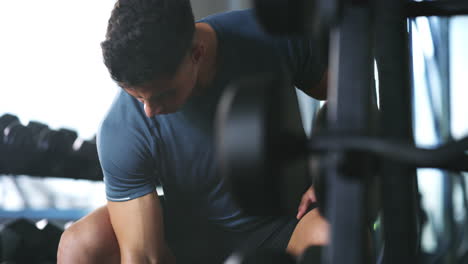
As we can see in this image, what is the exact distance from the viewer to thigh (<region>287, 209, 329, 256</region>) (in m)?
1.07

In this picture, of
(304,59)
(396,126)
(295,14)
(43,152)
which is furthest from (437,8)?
(43,152)

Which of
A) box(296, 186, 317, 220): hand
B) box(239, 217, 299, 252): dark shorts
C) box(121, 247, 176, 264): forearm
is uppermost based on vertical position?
box(296, 186, 317, 220): hand

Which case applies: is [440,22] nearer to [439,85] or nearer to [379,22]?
[439,85]

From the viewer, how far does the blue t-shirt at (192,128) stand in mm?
1169

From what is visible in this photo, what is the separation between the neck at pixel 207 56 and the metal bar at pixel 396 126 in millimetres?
501

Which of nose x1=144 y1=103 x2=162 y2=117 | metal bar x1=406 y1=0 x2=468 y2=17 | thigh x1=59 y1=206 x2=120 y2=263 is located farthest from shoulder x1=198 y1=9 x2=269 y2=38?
thigh x1=59 y1=206 x2=120 y2=263

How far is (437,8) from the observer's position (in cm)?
78

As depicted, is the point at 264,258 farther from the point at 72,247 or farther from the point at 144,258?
the point at 72,247

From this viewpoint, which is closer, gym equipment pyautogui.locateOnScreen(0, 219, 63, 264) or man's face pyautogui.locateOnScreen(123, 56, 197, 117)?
man's face pyautogui.locateOnScreen(123, 56, 197, 117)

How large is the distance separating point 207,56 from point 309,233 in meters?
0.56

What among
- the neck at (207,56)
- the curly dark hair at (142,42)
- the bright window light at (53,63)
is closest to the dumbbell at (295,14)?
the curly dark hair at (142,42)

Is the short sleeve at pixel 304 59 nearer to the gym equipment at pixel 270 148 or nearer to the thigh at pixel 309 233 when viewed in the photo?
the thigh at pixel 309 233

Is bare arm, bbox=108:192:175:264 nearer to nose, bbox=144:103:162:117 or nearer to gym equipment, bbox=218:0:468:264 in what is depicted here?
nose, bbox=144:103:162:117

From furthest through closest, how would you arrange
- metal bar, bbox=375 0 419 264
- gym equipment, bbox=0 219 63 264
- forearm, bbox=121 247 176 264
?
gym equipment, bbox=0 219 63 264 → forearm, bbox=121 247 176 264 → metal bar, bbox=375 0 419 264
